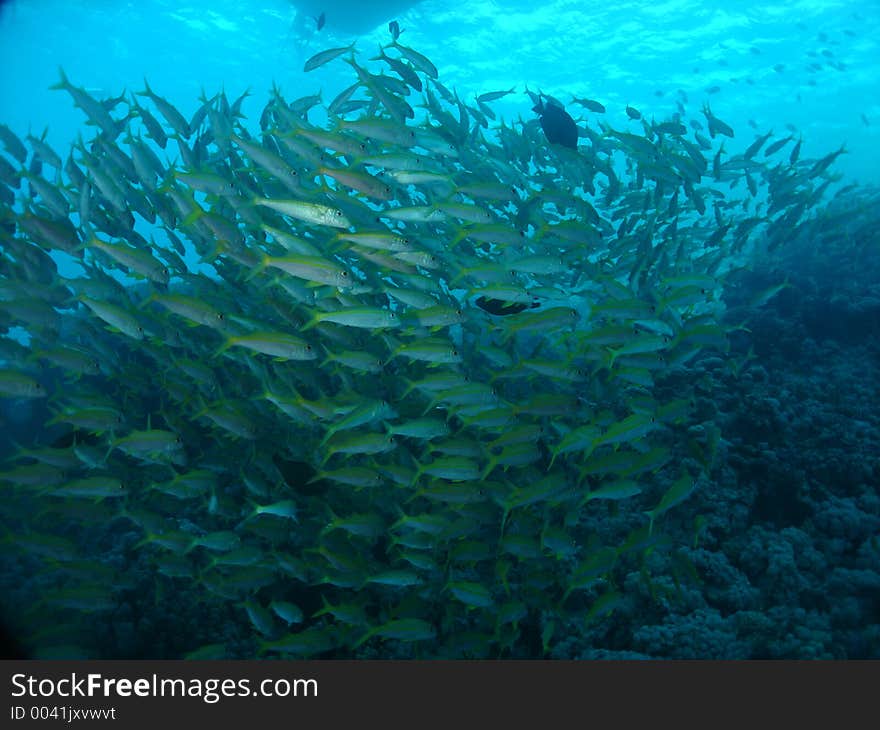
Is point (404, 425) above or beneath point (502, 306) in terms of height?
beneath

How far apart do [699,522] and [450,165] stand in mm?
5655

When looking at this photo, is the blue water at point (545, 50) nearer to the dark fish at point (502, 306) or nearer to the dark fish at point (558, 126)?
the dark fish at point (558, 126)

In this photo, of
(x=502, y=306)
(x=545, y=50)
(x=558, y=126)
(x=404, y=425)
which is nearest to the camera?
(x=404, y=425)

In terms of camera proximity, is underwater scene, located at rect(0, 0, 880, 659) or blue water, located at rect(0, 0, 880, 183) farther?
blue water, located at rect(0, 0, 880, 183)

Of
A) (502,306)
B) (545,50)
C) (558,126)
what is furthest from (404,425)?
(545,50)

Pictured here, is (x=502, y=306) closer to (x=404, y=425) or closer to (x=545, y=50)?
(x=404, y=425)

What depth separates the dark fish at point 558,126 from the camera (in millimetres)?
6762

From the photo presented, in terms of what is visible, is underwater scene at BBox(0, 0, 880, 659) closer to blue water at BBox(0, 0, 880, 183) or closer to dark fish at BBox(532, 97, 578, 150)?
dark fish at BBox(532, 97, 578, 150)

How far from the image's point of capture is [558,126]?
679cm

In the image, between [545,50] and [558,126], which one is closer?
[558,126]

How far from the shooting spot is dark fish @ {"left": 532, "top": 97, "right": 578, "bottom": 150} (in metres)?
6.76

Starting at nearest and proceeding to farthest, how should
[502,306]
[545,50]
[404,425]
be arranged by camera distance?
[404,425] < [502,306] < [545,50]

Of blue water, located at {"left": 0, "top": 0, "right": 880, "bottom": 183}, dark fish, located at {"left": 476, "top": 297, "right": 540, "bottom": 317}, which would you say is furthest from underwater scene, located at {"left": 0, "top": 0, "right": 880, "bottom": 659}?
blue water, located at {"left": 0, "top": 0, "right": 880, "bottom": 183}

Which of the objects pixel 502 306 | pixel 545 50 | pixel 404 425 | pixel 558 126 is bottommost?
pixel 404 425
